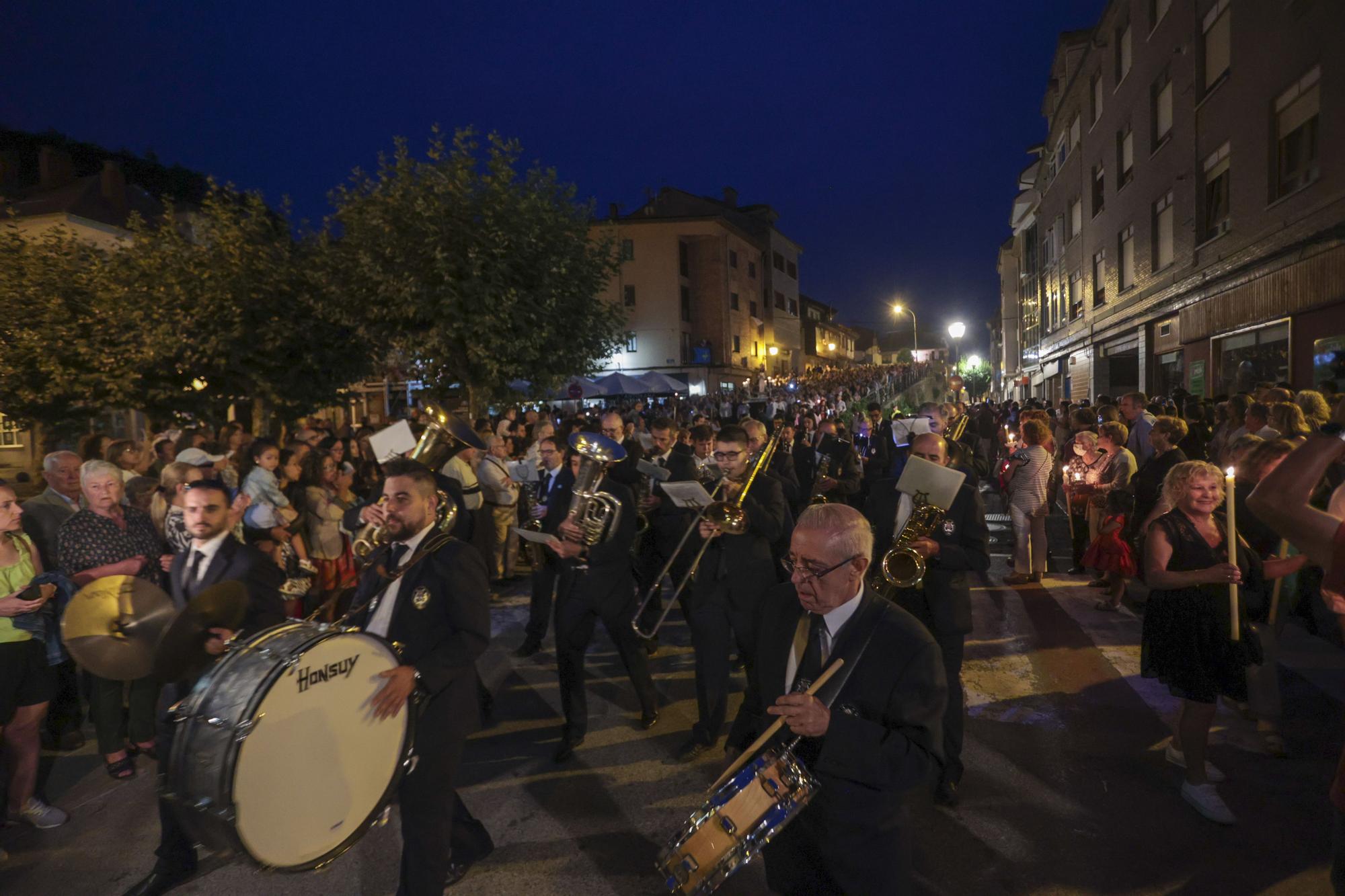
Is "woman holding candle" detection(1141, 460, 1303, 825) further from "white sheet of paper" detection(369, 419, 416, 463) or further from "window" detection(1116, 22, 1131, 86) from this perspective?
"window" detection(1116, 22, 1131, 86)

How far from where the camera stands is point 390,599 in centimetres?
334

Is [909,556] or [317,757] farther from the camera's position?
[909,556]

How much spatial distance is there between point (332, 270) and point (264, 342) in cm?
202

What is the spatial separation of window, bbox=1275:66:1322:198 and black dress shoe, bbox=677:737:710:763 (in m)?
12.3

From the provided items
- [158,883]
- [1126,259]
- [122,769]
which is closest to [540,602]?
[122,769]

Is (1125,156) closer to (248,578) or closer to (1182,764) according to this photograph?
(1182,764)

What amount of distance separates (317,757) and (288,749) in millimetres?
118

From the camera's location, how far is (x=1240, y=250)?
1346 cm

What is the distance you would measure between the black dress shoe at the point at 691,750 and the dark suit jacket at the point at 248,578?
2404 mm

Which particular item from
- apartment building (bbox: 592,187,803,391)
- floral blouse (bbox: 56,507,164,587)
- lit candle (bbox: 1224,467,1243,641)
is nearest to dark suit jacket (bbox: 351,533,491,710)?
floral blouse (bbox: 56,507,164,587)

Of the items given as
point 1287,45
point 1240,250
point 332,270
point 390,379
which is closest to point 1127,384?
point 1240,250

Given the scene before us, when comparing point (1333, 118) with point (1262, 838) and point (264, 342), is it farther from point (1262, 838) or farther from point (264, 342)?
point (264, 342)

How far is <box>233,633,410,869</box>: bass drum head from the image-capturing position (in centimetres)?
248

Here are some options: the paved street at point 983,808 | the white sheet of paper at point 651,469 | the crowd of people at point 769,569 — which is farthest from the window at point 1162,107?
the white sheet of paper at point 651,469
